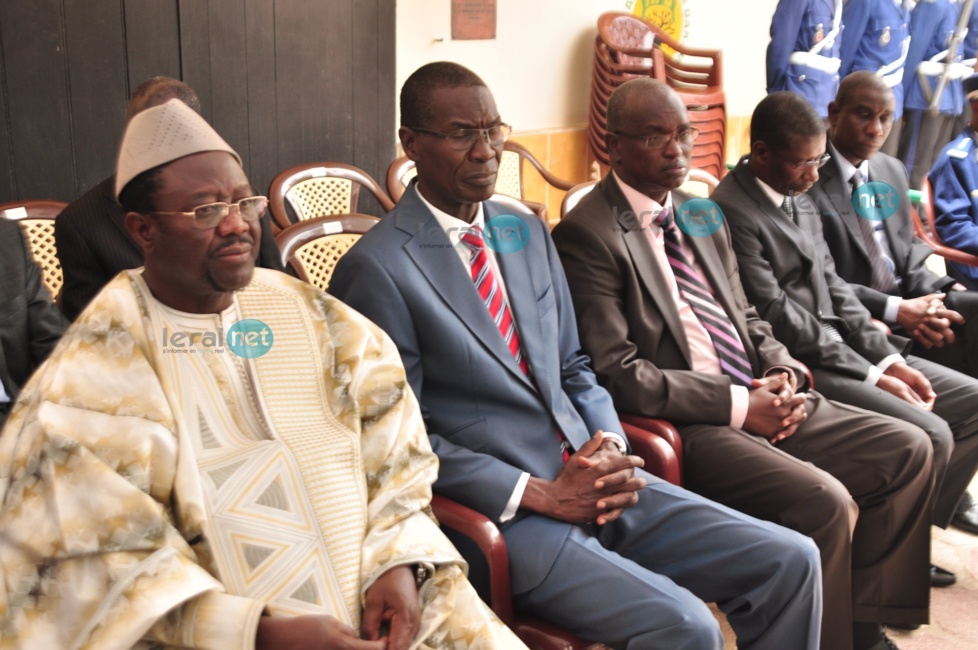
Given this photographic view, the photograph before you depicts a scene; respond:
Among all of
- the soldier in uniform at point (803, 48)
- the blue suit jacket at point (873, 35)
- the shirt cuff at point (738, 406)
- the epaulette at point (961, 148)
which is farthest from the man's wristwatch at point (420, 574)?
the blue suit jacket at point (873, 35)

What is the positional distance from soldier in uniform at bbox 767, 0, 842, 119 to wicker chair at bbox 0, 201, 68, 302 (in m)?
4.98

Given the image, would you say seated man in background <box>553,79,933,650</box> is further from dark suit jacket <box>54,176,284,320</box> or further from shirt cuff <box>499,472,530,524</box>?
dark suit jacket <box>54,176,284,320</box>

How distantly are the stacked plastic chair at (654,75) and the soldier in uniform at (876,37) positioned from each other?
3.62 ft

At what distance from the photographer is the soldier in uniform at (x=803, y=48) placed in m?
6.42

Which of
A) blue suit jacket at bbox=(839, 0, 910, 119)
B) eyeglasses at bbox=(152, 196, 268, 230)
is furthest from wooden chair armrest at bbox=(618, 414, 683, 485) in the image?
blue suit jacket at bbox=(839, 0, 910, 119)

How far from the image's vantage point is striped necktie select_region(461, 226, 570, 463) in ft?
7.09

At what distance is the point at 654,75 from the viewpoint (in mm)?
6504

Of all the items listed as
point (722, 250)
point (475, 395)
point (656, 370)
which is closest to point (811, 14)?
point (722, 250)

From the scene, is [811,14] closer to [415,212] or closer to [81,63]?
[81,63]

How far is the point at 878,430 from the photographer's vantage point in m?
2.63

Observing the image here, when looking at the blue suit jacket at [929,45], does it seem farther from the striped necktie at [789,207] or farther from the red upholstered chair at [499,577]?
the red upholstered chair at [499,577]

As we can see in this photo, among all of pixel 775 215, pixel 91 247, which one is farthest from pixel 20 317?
pixel 775 215

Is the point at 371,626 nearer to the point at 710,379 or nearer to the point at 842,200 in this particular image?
the point at 710,379

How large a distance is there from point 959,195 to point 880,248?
558 mm
